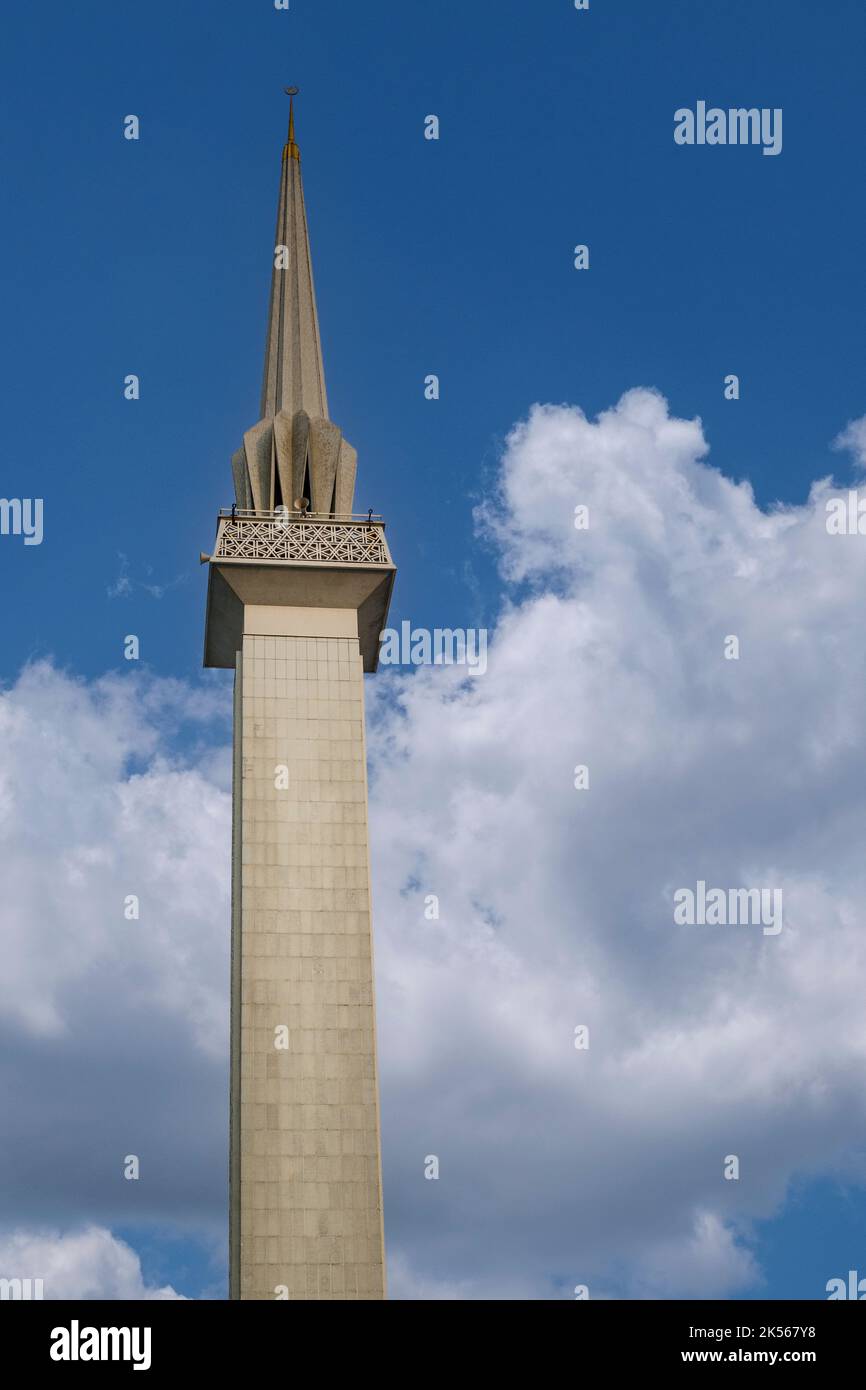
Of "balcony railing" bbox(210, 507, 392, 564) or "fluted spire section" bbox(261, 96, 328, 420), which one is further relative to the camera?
"fluted spire section" bbox(261, 96, 328, 420)

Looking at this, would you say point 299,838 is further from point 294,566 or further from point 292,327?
point 292,327

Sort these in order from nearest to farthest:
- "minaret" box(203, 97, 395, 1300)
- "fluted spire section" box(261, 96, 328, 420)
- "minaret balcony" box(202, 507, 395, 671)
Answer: "minaret" box(203, 97, 395, 1300), "minaret balcony" box(202, 507, 395, 671), "fluted spire section" box(261, 96, 328, 420)

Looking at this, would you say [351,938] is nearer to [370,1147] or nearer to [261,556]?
[370,1147]

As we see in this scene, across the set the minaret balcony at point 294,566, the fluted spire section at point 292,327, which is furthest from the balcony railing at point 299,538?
the fluted spire section at point 292,327

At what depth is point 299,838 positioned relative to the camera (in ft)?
130

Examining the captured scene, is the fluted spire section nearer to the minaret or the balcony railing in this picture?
the minaret

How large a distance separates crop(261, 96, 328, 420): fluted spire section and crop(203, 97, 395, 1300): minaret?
0.07 metres

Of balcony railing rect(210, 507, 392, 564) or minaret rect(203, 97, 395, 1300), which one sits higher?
balcony railing rect(210, 507, 392, 564)

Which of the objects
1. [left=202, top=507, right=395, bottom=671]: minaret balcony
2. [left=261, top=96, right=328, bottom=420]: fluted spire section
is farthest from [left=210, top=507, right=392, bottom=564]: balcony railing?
[left=261, top=96, right=328, bottom=420]: fluted spire section

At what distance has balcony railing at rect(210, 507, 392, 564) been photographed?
42125 mm

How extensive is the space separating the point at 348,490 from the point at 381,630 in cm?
365
